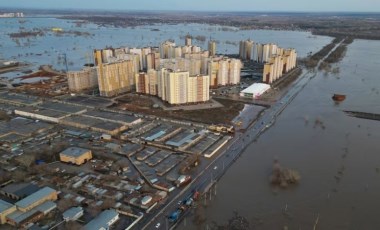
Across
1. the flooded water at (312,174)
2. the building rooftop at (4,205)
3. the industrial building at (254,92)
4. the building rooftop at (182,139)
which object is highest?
the industrial building at (254,92)

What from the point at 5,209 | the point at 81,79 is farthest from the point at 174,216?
the point at 81,79

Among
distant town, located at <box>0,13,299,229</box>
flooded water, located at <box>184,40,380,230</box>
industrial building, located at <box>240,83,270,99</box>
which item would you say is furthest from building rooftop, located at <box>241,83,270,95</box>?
flooded water, located at <box>184,40,380,230</box>

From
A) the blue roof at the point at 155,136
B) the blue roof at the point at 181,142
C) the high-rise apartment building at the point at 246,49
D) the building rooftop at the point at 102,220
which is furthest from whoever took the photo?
the high-rise apartment building at the point at 246,49

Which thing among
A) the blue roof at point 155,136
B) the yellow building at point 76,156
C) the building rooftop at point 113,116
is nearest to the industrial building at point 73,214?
the yellow building at point 76,156

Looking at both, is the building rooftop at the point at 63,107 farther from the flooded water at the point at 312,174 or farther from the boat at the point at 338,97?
the boat at the point at 338,97

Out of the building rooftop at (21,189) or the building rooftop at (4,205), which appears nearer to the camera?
the building rooftop at (4,205)

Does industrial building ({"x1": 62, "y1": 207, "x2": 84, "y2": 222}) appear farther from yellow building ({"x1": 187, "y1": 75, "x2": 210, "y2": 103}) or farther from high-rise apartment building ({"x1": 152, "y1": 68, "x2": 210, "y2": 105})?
yellow building ({"x1": 187, "y1": 75, "x2": 210, "y2": 103})

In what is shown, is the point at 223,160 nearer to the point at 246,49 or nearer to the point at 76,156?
the point at 76,156
